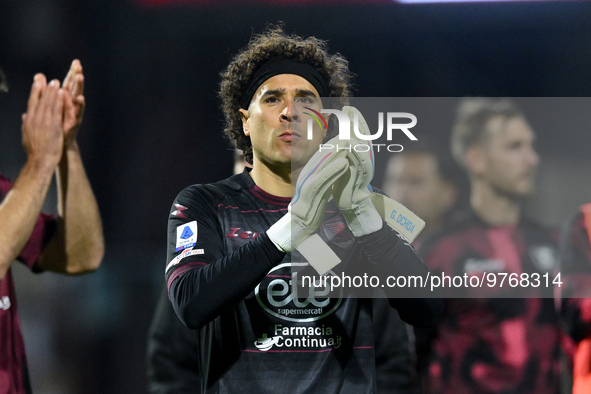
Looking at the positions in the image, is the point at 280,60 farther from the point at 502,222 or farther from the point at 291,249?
the point at 502,222

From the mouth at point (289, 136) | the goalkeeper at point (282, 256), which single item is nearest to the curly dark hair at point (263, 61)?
the goalkeeper at point (282, 256)

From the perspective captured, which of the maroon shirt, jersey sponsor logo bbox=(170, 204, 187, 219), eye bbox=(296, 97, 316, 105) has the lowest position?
the maroon shirt

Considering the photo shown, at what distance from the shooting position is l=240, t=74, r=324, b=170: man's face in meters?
1.67

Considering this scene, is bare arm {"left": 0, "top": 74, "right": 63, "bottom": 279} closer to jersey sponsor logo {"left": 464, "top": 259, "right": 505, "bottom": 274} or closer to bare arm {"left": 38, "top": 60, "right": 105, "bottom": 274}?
bare arm {"left": 38, "top": 60, "right": 105, "bottom": 274}

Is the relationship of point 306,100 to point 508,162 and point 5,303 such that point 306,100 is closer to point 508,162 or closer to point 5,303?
point 508,162

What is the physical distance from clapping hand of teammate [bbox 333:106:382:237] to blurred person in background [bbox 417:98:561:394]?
1.29 ft

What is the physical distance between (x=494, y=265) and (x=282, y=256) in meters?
0.82

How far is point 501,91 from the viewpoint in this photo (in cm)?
238

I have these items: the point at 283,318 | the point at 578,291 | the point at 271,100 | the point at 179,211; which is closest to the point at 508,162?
the point at 578,291

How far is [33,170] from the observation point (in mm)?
1943

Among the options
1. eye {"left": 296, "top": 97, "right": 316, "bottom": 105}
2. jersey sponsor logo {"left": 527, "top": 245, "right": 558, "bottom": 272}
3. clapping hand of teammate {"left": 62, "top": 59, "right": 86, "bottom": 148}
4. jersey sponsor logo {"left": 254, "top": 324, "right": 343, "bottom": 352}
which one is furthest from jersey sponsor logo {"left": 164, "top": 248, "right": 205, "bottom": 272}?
jersey sponsor logo {"left": 527, "top": 245, "right": 558, "bottom": 272}

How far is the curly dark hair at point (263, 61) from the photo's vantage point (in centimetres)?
183

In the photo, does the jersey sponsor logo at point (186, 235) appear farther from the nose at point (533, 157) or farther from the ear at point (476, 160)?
the nose at point (533, 157)

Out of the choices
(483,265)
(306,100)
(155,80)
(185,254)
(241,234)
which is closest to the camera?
(185,254)
